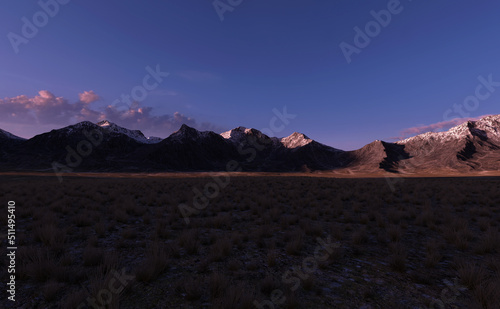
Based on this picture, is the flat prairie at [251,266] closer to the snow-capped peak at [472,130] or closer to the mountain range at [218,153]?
the mountain range at [218,153]

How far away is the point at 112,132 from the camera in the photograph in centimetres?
15925

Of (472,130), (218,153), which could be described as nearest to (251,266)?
(218,153)

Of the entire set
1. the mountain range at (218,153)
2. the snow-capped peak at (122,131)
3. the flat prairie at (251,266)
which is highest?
the snow-capped peak at (122,131)

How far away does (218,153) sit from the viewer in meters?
175

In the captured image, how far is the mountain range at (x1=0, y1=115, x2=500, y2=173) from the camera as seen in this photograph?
11919 cm

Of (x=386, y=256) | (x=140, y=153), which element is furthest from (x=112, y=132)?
(x=386, y=256)

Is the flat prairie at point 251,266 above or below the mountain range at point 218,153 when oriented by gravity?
below

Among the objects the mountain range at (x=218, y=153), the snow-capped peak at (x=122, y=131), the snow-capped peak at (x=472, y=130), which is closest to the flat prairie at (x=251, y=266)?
the mountain range at (x=218, y=153)

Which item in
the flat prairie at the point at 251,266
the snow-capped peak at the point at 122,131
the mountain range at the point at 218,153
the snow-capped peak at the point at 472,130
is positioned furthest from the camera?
the snow-capped peak at the point at 122,131

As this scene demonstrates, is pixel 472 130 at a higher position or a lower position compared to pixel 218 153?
higher

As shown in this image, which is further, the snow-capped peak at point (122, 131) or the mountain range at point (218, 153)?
the snow-capped peak at point (122, 131)

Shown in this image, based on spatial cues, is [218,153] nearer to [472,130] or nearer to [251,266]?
[251,266]

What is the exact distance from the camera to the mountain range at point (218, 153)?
119188 millimetres

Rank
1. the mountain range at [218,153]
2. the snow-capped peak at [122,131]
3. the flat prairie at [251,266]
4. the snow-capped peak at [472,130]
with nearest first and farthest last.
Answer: the flat prairie at [251,266]
the mountain range at [218,153]
the snow-capped peak at [472,130]
the snow-capped peak at [122,131]
